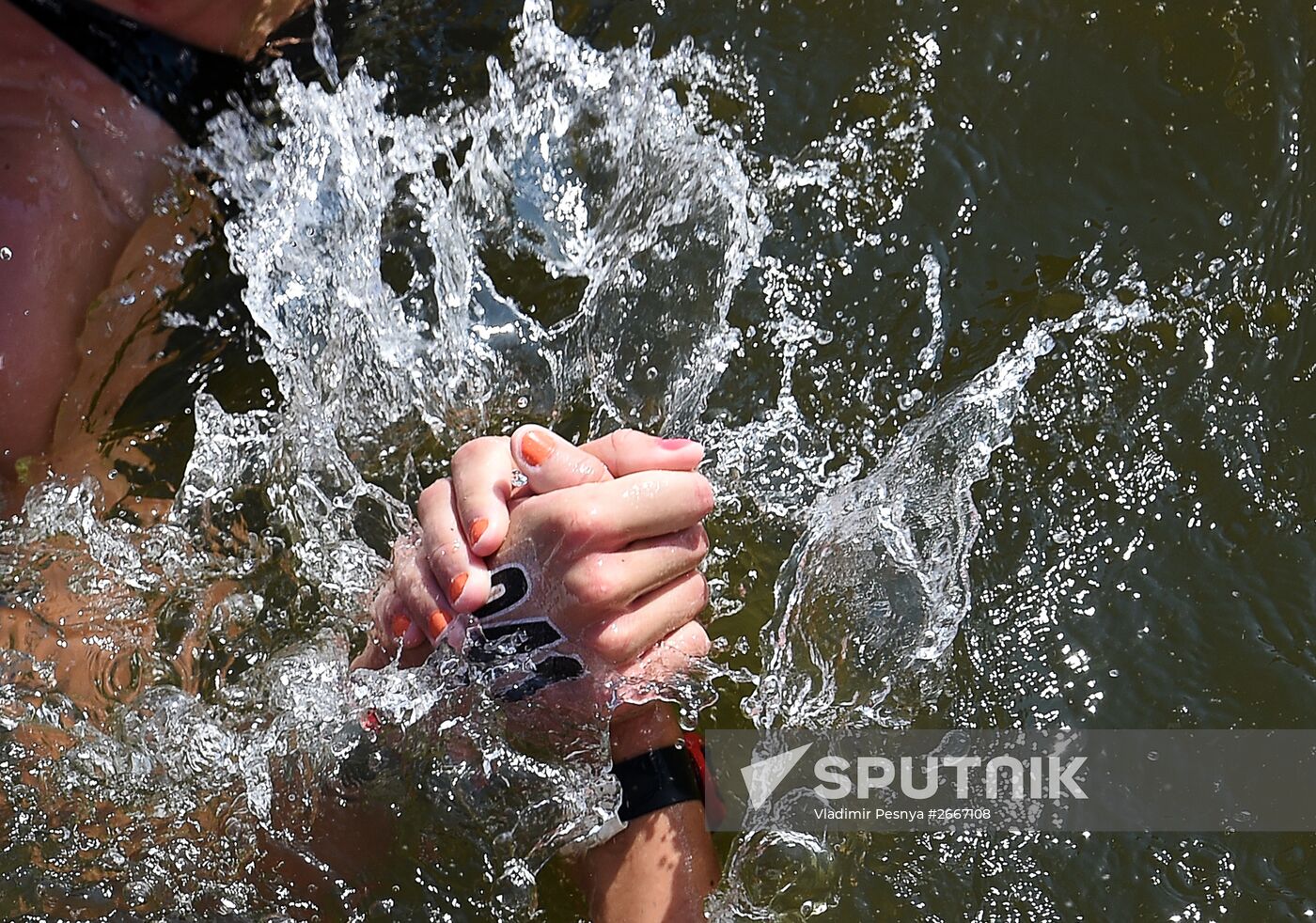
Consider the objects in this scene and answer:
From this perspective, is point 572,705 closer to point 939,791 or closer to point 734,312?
point 939,791

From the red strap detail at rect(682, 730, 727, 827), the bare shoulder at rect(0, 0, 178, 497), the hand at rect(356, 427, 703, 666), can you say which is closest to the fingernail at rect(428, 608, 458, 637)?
the hand at rect(356, 427, 703, 666)

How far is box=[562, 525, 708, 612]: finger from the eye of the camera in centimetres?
138

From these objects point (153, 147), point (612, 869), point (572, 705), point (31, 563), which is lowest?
point (612, 869)

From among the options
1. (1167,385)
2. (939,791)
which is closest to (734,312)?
(1167,385)

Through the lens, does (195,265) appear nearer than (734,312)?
No

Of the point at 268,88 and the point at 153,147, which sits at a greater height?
the point at 268,88

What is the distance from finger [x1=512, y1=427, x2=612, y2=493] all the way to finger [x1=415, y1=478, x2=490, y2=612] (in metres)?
0.11

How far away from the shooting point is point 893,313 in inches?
→ 76.2

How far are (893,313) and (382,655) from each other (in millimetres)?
942

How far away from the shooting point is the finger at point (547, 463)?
1.43 metres

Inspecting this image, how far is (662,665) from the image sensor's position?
1524 mm

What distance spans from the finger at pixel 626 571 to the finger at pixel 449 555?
4.4 inches

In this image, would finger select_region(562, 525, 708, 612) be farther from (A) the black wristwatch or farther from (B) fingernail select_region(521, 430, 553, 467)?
(A) the black wristwatch

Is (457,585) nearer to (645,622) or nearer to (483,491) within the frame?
(483,491)
